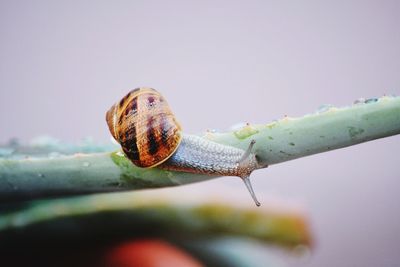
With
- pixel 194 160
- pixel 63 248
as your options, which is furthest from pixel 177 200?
pixel 63 248

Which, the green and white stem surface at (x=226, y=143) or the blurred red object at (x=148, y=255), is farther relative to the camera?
the blurred red object at (x=148, y=255)

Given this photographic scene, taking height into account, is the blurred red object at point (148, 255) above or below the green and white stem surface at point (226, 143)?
below

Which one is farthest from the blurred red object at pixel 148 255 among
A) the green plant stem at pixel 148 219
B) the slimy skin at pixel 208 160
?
the slimy skin at pixel 208 160

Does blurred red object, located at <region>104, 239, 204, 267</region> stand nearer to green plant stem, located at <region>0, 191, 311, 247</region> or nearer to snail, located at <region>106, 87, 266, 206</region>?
green plant stem, located at <region>0, 191, 311, 247</region>

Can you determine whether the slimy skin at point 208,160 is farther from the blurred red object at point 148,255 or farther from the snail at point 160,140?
the blurred red object at point 148,255

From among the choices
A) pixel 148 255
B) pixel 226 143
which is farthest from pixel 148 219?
pixel 226 143

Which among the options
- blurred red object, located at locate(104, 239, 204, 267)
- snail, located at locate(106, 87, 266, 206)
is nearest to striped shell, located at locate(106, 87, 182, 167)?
snail, located at locate(106, 87, 266, 206)
